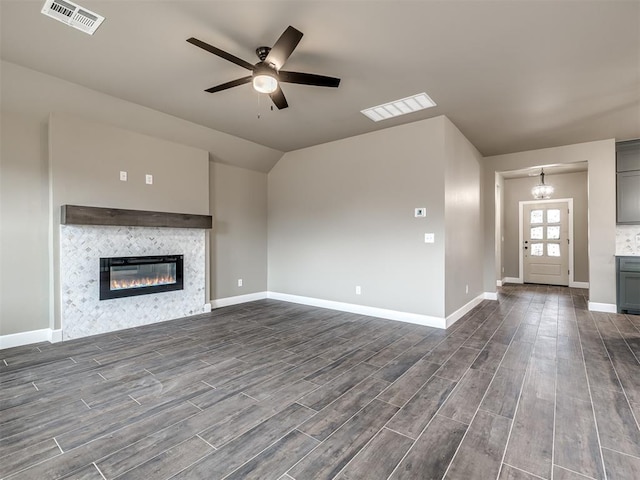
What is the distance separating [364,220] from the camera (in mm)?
4871

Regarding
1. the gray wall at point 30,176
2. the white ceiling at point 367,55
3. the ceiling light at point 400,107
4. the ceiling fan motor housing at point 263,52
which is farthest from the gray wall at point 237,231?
the ceiling fan motor housing at point 263,52

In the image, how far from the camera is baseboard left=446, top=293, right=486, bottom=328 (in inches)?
168

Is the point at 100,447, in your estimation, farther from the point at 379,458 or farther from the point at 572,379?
the point at 572,379

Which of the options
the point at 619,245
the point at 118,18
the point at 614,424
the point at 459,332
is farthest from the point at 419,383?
the point at 619,245

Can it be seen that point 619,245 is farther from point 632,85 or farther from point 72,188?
point 72,188

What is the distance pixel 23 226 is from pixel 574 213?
34.5ft

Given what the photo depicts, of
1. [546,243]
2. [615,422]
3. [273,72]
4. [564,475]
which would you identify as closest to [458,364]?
[615,422]

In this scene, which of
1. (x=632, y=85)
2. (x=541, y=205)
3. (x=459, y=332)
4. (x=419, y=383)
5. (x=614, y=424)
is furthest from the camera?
(x=541, y=205)

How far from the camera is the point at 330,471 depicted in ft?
5.26

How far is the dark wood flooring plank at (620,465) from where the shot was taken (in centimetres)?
158

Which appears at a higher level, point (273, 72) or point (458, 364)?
point (273, 72)

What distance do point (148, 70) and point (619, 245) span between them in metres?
7.46

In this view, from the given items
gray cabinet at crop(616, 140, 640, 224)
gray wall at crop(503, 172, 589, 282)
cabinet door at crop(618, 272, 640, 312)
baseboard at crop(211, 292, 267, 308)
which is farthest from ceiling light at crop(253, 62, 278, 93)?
gray wall at crop(503, 172, 589, 282)

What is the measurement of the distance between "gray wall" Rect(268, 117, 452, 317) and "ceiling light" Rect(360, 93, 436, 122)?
44 cm
